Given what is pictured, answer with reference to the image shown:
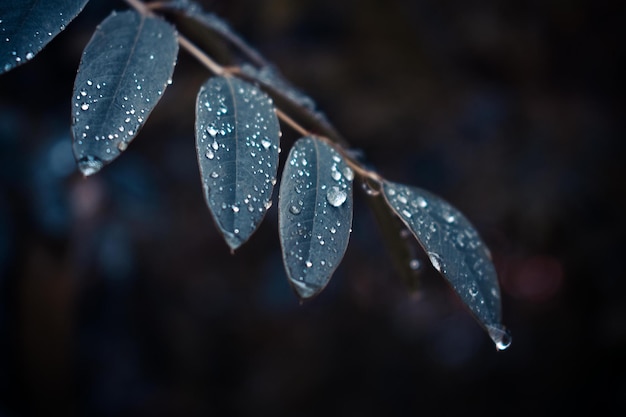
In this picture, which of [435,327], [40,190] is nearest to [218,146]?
[40,190]

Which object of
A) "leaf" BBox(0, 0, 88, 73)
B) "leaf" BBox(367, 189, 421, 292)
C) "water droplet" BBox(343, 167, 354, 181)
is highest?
"leaf" BBox(0, 0, 88, 73)

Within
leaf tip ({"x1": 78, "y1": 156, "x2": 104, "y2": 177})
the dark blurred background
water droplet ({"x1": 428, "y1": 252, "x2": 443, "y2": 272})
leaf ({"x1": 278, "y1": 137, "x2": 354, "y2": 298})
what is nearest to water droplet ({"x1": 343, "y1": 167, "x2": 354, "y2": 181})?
leaf ({"x1": 278, "y1": 137, "x2": 354, "y2": 298})

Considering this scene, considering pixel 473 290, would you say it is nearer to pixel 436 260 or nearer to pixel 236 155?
pixel 436 260

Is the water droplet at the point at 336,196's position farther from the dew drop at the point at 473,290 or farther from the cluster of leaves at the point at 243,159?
the dew drop at the point at 473,290

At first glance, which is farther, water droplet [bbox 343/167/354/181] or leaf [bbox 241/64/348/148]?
leaf [bbox 241/64/348/148]

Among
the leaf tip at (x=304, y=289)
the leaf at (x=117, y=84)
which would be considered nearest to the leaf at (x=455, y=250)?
the leaf tip at (x=304, y=289)

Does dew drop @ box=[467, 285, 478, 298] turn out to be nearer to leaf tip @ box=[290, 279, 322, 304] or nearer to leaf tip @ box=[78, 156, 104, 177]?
leaf tip @ box=[290, 279, 322, 304]
